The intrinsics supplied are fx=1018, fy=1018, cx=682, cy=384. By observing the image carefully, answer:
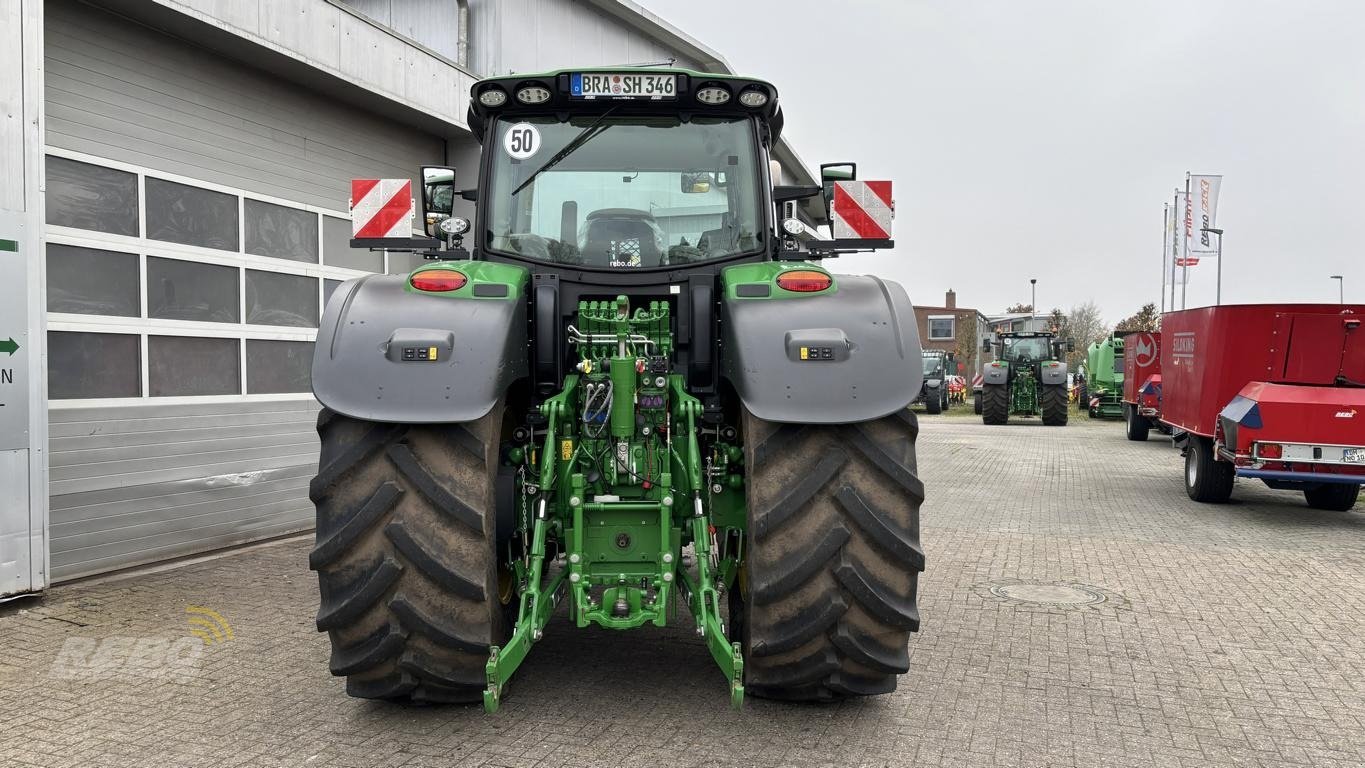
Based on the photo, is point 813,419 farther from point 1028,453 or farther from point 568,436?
point 1028,453

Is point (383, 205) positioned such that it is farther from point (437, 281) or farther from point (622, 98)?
point (437, 281)

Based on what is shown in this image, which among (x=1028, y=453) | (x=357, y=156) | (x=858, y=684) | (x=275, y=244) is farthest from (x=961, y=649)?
(x=1028, y=453)

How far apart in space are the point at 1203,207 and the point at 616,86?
110 feet

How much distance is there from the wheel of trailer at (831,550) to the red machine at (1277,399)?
7930mm

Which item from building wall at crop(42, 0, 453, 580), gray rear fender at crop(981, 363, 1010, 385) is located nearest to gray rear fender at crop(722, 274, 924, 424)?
building wall at crop(42, 0, 453, 580)

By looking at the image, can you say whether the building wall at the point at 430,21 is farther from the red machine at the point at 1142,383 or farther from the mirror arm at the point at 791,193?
the red machine at the point at 1142,383

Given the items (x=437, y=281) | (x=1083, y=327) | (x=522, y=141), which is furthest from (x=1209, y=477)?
(x=1083, y=327)

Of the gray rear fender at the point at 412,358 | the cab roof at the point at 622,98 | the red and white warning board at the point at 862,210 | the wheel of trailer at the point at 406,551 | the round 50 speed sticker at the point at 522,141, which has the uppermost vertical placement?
the cab roof at the point at 622,98

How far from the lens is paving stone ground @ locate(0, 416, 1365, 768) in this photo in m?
3.84

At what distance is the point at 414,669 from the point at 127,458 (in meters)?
4.62

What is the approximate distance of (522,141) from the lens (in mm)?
4852

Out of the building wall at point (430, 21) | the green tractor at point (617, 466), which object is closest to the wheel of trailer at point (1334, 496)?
the green tractor at point (617, 466)

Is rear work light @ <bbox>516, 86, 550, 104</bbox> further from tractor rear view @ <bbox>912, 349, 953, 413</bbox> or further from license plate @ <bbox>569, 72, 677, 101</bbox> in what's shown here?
tractor rear view @ <bbox>912, 349, 953, 413</bbox>

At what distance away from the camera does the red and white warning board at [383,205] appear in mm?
8242
